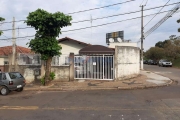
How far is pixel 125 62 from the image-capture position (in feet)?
55.3

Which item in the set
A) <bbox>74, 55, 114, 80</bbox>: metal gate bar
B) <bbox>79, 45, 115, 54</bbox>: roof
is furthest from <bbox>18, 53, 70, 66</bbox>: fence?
<bbox>79, 45, 115, 54</bbox>: roof

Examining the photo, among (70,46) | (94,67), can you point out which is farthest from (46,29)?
(70,46)

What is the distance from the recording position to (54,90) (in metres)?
13.1

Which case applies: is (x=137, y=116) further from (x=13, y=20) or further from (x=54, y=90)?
(x=13, y=20)

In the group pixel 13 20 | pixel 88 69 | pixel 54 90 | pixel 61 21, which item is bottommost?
pixel 54 90

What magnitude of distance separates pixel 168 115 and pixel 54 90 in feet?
27.2

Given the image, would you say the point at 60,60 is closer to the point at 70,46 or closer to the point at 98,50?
the point at 98,50

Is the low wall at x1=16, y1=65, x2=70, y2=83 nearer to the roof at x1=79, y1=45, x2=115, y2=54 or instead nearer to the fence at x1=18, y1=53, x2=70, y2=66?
the fence at x1=18, y1=53, x2=70, y2=66

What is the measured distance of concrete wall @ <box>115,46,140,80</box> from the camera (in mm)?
16016

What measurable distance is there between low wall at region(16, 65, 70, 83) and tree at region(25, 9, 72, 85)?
6.17 ft

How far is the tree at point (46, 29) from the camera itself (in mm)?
13156

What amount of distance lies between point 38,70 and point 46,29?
4348mm

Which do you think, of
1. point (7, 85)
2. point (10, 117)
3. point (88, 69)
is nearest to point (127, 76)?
point (88, 69)

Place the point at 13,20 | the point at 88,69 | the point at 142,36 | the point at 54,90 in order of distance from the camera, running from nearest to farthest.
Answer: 1. the point at 54,90
2. the point at 88,69
3. the point at 13,20
4. the point at 142,36
